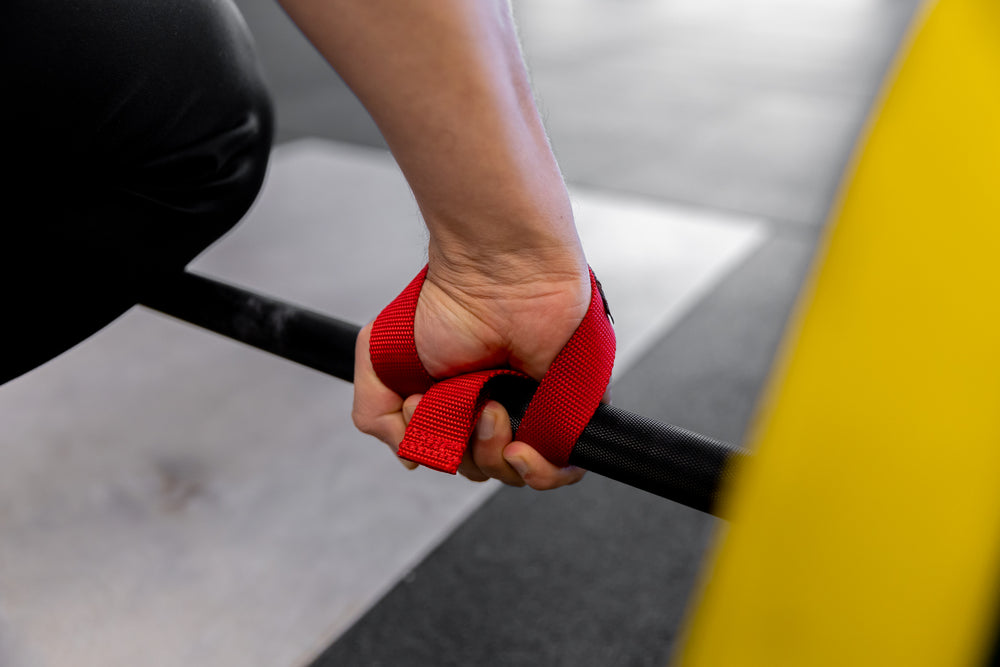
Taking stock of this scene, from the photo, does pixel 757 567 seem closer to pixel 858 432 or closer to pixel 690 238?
pixel 858 432

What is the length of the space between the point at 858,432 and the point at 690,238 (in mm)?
1820

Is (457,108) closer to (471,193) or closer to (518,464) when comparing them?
(471,193)

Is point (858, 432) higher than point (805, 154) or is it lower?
higher

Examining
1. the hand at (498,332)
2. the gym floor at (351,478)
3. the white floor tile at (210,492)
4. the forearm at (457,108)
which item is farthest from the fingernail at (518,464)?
the white floor tile at (210,492)

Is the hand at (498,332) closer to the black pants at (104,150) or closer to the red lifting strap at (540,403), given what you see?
the red lifting strap at (540,403)

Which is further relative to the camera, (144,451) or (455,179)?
(144,451)

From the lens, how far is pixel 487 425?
0.57m

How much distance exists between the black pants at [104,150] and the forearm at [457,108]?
0.32m

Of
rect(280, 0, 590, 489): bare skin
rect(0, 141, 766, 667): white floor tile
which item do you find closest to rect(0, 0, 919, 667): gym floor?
rect(0, 141, 766, 667): white floor tile

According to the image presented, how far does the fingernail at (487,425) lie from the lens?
1.85 feet

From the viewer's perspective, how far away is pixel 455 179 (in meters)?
0.46

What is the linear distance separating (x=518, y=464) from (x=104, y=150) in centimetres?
43

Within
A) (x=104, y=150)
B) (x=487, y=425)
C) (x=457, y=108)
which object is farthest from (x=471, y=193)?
(x=104, y=150)

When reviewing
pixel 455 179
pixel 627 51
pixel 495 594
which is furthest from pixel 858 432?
pixel 627 51
